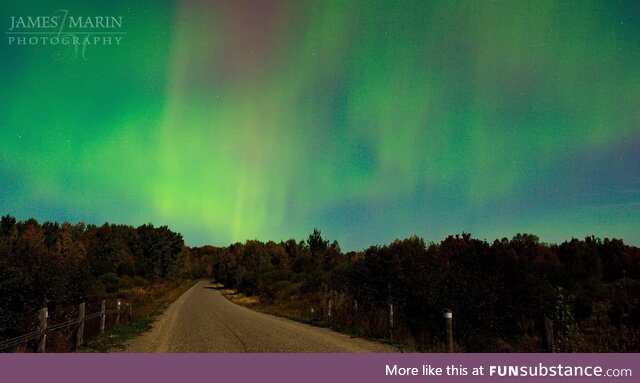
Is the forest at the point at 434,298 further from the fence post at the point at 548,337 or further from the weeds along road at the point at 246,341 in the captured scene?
the weeds along road at the point at 246,341

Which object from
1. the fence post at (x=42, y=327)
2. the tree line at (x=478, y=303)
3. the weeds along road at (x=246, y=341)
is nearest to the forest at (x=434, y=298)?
the tree line at (x=478, y=303)

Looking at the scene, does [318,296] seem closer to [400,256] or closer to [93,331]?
[400,256]

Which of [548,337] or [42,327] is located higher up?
[548,337]

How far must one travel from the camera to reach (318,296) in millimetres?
35406

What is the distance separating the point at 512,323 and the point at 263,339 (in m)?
12.8

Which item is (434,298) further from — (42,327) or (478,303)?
(42,327)

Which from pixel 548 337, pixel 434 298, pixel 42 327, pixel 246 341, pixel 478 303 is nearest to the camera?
pixel 548 337

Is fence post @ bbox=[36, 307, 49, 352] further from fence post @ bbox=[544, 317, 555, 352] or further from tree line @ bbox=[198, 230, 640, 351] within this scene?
fence post @ bbox=[544, 317, 555, 352]

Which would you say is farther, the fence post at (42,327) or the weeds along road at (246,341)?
the weeds along road at (246,341)

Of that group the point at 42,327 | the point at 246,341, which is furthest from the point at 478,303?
the point at 42,327

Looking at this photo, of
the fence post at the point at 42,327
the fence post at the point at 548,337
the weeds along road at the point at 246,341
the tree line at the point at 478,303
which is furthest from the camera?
the tree line at the point at 478,303

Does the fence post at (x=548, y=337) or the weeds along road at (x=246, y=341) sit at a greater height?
the fence post at (x=548, y=337)
